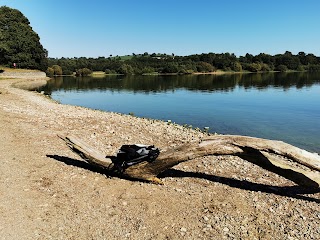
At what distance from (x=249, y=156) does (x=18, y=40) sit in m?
119

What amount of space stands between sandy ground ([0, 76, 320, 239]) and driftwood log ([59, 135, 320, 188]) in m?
0.59

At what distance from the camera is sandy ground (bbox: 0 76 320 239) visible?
8227 millimetres

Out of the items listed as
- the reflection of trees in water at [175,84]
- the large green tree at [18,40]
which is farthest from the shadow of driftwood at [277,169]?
the large green tree at [18,40]

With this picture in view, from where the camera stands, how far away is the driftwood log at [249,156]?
988 cm

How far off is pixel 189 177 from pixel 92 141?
7.05 meters

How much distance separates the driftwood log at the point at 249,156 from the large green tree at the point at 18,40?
11118cm

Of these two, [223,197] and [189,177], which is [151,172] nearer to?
[189,177]

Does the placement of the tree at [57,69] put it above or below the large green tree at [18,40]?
below

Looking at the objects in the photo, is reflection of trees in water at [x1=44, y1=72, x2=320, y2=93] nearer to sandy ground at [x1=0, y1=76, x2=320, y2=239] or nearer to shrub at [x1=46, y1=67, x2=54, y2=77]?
shrub at [x1=46, y1=67, x2=54, y2=77]

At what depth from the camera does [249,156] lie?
10.5 m

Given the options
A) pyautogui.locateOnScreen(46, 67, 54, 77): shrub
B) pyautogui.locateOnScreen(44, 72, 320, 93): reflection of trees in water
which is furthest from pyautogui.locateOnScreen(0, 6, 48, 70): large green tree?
pyautogui.locateOnScreen(46, 67, 54, 77): shrub

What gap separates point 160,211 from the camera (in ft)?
30.3

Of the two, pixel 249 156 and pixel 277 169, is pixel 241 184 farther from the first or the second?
pixel 277 169

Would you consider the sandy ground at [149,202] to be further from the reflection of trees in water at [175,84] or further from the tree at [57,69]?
the tree at [57,69]
